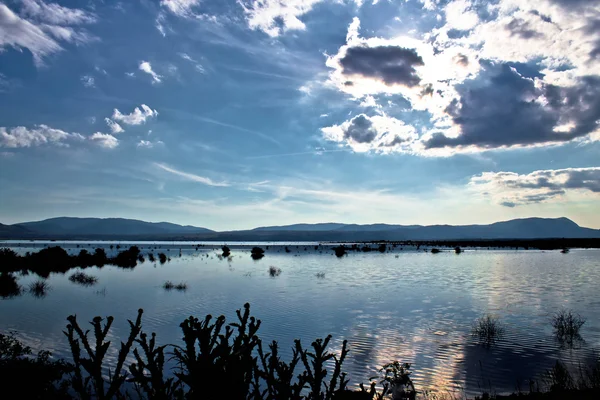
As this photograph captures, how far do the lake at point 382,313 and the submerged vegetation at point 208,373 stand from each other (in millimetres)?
1231

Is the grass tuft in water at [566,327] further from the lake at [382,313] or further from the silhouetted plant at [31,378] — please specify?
the silhouetted plant at [31,378]

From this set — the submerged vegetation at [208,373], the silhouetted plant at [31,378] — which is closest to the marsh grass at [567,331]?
the submerged vegetation at [208,373]

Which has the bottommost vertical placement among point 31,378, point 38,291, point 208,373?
point 38,291

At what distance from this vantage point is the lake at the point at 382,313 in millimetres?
13289

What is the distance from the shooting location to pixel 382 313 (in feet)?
71.3

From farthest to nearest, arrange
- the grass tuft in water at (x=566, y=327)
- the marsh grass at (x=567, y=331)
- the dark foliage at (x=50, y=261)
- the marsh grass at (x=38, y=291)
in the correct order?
the dark foliage at (x=50, y=261) < the marsh grass at (x=38, y=291) < the grass tuft in water at (x=566, y=327) < the marsh grass at (x=567, y=331)

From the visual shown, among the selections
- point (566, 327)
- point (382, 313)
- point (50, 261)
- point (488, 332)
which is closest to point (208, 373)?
point (488, 332)

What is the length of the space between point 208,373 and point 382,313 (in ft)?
63.2

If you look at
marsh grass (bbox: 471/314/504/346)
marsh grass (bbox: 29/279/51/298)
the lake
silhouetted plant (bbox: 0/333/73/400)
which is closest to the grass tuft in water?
the lake

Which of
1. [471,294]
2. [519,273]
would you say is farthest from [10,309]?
[519,273]

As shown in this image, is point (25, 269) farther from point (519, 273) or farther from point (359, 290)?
point (519, 273)

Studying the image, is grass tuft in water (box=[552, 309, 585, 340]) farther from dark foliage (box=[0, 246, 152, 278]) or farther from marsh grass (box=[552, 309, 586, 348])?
dark foliage (box=[0, 246, 152, 278])

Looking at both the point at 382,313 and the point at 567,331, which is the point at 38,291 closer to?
the point at 382,313

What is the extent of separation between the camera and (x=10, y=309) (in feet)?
74.1
